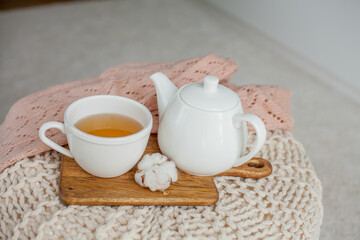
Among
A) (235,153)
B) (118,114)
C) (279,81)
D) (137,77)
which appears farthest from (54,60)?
(235,153)

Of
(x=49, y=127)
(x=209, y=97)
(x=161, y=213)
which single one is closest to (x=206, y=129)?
(x=209, y=97)

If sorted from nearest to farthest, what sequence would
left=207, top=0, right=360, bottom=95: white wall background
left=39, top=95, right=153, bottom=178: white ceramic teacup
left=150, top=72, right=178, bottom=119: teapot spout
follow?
1. left=39, top=95, right=153, bottom=178: white ceramic teacup
2. left=150, top=72, right=178, bottom=119: teapot spout
3. left=207, top=0, right=360, bottom=95: white wall background

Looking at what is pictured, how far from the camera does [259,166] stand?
81 cm

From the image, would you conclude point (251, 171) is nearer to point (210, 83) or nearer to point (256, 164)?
point (256, 164)

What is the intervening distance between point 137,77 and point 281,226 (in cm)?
48

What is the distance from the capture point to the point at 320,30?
89.8 inches

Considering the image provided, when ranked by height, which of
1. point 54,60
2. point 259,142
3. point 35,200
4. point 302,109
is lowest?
point 54,60

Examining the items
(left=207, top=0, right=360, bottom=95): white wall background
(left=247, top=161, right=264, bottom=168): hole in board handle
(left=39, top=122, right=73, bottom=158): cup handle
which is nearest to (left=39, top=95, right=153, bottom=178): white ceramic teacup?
(left=39, top=122, right=73, bottom=158): cup handle

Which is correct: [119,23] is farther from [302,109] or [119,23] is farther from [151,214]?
[151,214]

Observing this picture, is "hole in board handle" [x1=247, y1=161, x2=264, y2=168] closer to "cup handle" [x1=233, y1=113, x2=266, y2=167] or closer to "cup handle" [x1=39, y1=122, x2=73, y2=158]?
"cup handle" [x1=233, y1=113, x2=266, y2=167]

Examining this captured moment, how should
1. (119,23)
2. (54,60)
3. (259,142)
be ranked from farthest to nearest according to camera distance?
1. (119,23)
2. (54,60)
3. (259,142)

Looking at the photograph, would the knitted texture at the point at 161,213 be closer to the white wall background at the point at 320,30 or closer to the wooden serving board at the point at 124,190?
the wooden serving board at the point at 124,190

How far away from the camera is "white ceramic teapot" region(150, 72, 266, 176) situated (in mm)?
667

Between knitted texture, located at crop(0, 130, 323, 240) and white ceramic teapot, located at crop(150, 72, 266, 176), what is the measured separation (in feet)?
0.25
